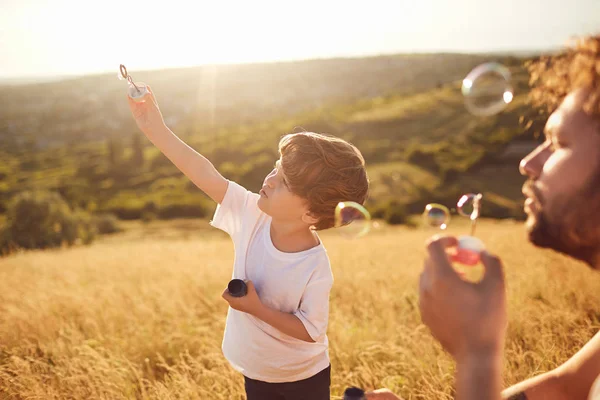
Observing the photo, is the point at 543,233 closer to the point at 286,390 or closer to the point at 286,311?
the point at 286,311

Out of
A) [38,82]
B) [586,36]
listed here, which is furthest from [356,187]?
[38,82]

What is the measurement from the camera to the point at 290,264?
7.83 ft

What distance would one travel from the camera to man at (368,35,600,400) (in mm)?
1223

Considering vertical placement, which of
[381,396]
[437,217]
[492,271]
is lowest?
[381,396]

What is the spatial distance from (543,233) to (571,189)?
162mm

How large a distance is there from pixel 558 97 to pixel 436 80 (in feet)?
→ 359

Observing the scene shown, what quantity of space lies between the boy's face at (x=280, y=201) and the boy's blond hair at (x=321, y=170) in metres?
0.03

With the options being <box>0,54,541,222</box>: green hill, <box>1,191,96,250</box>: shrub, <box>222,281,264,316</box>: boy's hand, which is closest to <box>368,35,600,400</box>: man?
<box>222,281,264,316</box>: boy's hand

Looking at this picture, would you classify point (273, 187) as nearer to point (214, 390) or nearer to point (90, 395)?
point (214, 390)

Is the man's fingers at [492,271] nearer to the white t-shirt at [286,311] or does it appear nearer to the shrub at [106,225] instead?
the white t-shirt at [286,311]

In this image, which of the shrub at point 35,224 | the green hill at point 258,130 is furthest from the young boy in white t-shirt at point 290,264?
the green hill at point 258,130

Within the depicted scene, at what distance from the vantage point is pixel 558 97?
66.0 inches

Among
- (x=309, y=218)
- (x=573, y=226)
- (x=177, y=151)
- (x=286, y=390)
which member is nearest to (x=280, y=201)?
(x=309, y=218)

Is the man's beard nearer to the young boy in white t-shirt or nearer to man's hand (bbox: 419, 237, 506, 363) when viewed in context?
man's hand (bbox: 419, 237, 506, 363)
